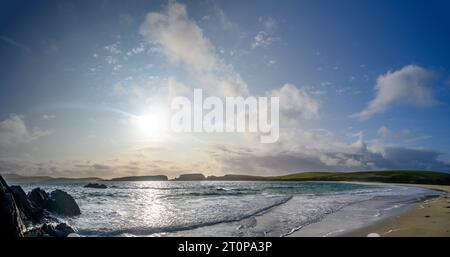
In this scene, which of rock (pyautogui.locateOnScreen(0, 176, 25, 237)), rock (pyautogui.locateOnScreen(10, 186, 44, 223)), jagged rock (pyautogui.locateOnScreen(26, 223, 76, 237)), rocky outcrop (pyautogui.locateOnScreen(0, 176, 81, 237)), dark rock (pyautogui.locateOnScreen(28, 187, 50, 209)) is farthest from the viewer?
dark rock (pyautogui.locateOnScreen(28, 187, 50, 209))

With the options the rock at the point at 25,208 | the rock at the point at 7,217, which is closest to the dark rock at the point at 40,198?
the rock at the point at 25,208

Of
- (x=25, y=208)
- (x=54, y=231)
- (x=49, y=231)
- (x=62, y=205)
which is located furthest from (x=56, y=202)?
(x=49, y=231)

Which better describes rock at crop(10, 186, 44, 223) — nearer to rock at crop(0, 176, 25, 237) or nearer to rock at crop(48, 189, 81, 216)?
rock at crop(0, 176, 25, 237)

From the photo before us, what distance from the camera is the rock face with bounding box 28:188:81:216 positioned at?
17797 mm

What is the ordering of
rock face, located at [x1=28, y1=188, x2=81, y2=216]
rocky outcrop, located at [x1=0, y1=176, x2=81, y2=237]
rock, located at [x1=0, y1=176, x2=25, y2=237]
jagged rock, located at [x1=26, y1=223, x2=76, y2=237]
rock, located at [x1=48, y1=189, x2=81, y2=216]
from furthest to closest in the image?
rock, located at [x1=48, y1=189, x2=81, y2=216] < rock face, located at [x1=28, y1=188, x2=81, y2=216] < jagged rock, located at [x1=26, y1=223, x2=76, y2=237] < rocky outcrop, located at [x1=0, y1=176, x2=81, y2=237] < rock, located at [x1=0, y1=176, x2=25, y2=237]

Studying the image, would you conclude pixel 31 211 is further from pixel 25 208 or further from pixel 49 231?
A: pixel 49 231

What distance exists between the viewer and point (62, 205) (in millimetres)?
18547

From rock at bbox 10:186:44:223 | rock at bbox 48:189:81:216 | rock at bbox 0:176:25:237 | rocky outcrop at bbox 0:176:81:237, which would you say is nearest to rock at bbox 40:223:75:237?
rocky outcrop at bbox 0:176:81:237

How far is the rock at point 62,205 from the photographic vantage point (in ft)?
59.6

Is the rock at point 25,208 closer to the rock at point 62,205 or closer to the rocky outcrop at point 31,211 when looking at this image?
the rocky outcrop at point 31,211
